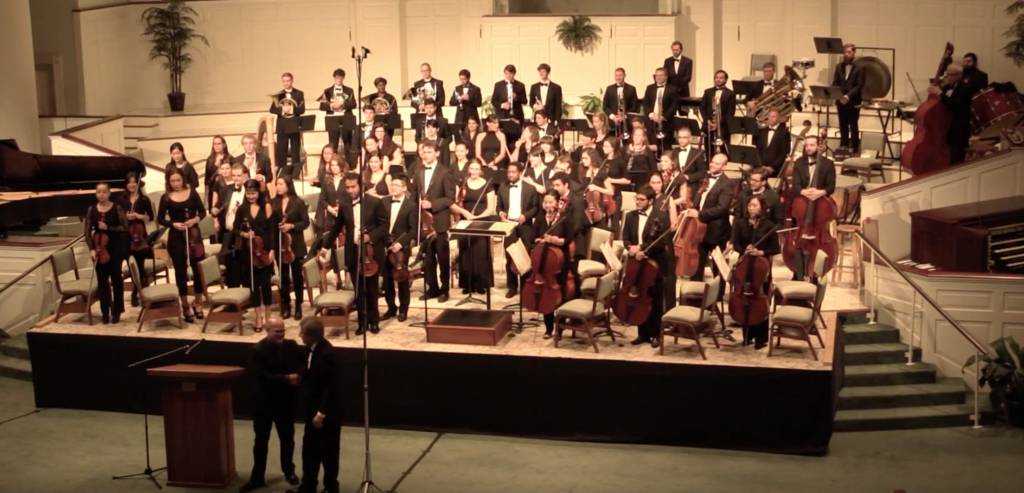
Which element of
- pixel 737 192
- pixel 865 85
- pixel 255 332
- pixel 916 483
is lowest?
pixel 916 483

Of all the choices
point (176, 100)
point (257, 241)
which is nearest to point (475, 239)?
point (257, 241)

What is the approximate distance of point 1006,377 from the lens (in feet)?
33.8

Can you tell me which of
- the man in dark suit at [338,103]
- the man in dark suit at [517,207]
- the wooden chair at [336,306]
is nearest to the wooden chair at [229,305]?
the wooden chair at [336,306]

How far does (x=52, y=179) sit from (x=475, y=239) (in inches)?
211

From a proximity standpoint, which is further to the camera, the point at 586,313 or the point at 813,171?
the point at 813,171

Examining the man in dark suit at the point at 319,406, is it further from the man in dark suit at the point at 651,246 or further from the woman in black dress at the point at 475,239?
the woman in black dress at the point at 475,239

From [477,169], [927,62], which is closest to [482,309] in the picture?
[477,169]

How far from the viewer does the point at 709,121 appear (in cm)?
1448

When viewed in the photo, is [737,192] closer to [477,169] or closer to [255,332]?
[477,169]

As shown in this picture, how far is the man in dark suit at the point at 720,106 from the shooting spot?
1454cm

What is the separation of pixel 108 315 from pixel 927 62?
11186 mm

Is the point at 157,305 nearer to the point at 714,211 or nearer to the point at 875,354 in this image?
the point at 714,211

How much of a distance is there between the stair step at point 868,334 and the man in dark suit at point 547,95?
536 centimetres

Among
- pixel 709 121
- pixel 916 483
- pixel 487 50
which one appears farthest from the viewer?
pixel 487 50
